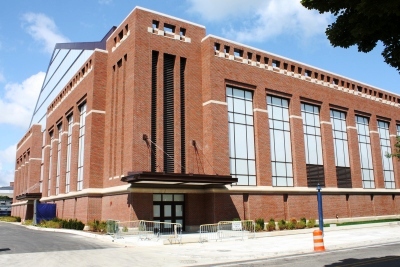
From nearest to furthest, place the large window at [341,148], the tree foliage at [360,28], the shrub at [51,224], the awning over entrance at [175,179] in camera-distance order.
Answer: the tree foliage at [360,28], the awning over entrance at [175,179], the shrub at [51,224], the large window at [341,148]

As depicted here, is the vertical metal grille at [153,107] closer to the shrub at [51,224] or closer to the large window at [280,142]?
the large window at [280,142]

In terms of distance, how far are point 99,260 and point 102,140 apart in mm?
20506

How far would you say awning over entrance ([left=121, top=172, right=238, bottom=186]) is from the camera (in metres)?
25.2

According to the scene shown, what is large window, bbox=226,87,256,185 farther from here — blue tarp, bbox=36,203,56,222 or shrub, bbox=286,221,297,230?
blue tarp, bbox=36,203,56,222

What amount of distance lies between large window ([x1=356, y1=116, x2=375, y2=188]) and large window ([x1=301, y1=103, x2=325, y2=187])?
7.89 metres

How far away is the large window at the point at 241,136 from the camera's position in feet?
108

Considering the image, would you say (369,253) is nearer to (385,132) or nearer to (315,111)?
(315,111)

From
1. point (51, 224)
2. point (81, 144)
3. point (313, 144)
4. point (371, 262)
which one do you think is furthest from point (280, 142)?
point (51, 224)

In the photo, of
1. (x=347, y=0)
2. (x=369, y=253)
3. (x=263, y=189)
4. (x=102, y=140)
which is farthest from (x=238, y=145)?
(x=347, y=0)

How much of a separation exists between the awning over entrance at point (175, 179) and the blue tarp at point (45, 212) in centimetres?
2096

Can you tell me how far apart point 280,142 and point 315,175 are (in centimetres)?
572

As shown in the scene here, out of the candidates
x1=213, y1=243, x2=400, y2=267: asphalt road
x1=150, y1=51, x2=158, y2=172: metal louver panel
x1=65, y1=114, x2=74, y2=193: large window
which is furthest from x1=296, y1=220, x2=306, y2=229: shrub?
x1=65, y1=114, x2=74, y2=193: large window

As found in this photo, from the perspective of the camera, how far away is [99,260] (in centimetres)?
1569

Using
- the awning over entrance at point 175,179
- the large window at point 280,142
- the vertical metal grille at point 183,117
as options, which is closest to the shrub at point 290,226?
the large window at point 280,142
